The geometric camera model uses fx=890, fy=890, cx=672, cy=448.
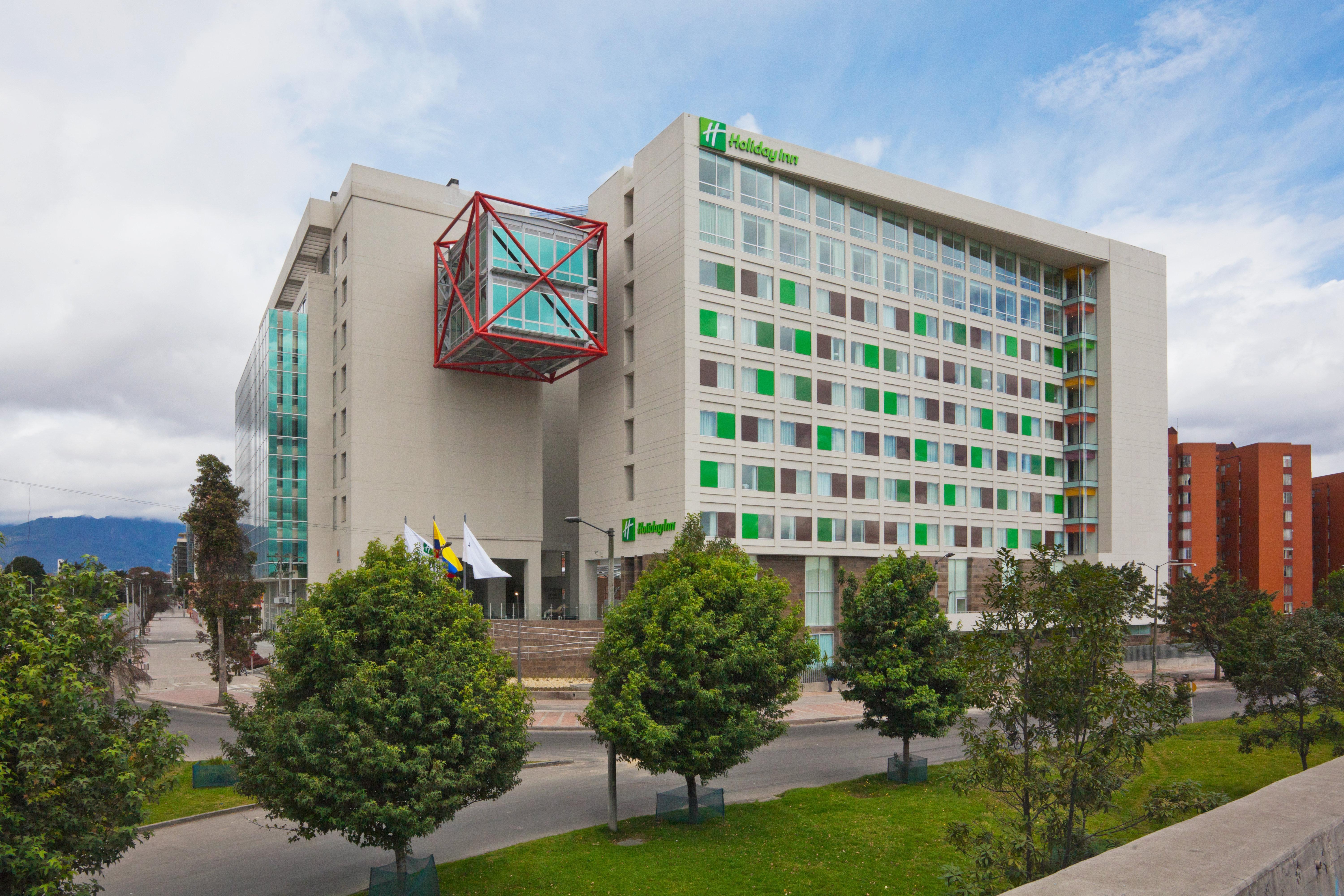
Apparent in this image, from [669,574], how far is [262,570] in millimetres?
65754

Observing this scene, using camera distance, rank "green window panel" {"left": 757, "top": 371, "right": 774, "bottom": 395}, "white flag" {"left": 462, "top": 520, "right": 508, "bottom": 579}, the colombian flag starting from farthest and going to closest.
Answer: "green window panel" {"left": 757, "top": 371, "right": 774, "bottom": 395}, "white flag" {"left": 462, "top": 520, "right": 508, "bottom": 579}, the colombian flag

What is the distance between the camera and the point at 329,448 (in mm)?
69438


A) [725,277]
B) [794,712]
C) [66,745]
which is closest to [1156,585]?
[794,712]

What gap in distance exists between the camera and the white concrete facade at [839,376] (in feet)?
187

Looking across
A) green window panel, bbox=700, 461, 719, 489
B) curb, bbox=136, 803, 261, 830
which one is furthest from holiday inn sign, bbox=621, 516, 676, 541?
curb, bbox=136, 803, 261, 830

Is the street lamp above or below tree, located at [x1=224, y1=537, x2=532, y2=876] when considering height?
below

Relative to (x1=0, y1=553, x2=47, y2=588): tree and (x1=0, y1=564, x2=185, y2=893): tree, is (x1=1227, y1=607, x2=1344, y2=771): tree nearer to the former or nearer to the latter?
(x1=0, y1=564, x2=185, y2=893): tree

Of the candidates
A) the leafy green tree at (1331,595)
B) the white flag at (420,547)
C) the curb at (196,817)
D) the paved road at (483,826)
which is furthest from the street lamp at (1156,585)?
the curb at (196,817)

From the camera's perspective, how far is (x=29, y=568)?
3846 inches

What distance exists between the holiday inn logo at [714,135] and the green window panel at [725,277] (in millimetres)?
7402

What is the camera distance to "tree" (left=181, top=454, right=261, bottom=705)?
43188 millimetres

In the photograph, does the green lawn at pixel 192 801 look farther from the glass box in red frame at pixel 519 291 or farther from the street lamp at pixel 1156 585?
the street lamp at pixel 1156 585

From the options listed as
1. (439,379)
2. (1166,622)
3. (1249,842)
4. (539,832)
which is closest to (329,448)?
(439,379)

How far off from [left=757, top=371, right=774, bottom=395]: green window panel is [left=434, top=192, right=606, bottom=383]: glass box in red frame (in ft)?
34.8
